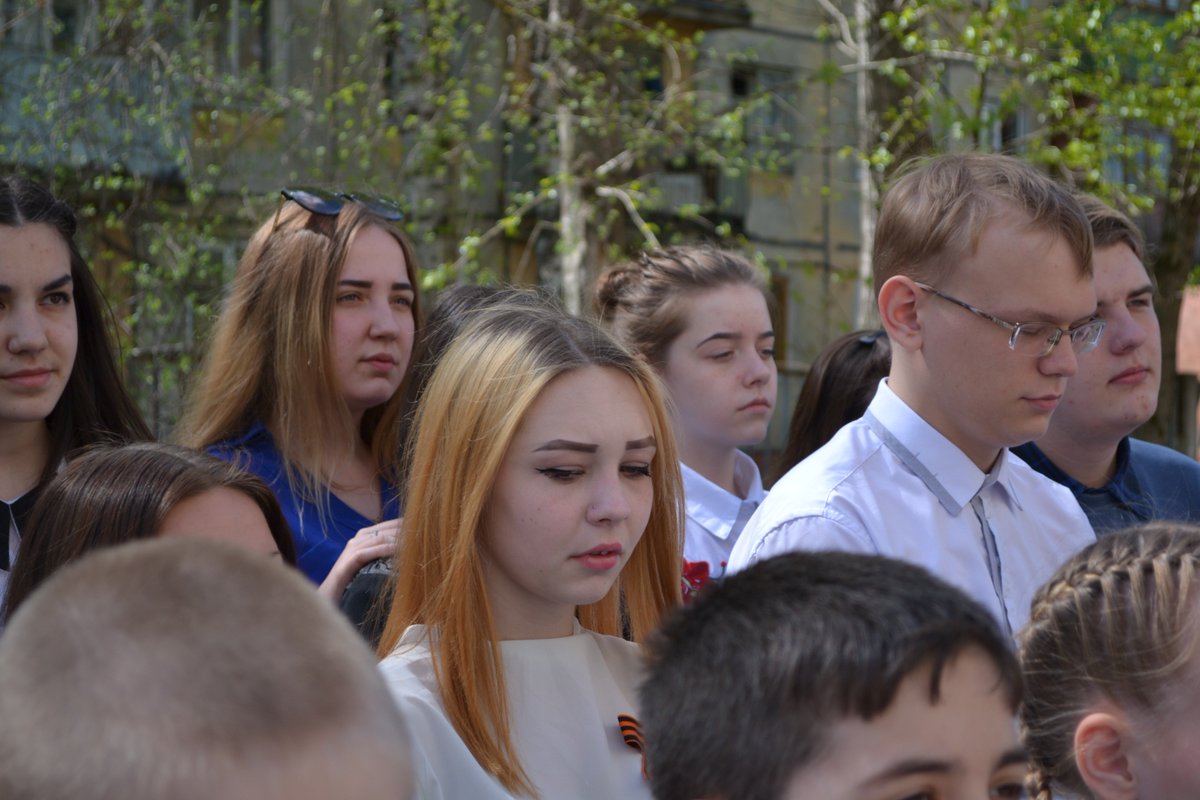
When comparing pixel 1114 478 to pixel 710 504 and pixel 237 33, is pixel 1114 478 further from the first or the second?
pixel 237 33

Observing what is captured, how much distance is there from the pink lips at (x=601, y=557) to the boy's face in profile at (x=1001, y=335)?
72cm

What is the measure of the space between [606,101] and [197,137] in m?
3.14

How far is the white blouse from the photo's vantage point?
7.49ft

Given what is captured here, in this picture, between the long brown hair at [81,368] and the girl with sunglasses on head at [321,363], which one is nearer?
the long brown hair at [81,368]

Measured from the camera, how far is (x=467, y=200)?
13.9 meters

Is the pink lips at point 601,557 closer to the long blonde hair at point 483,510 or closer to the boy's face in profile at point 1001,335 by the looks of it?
the long blonde hair at point 483,510

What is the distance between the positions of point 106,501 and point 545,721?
85 centimetres

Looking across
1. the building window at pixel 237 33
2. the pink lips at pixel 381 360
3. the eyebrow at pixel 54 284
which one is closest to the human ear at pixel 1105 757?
the pink lips at pixel 381 360

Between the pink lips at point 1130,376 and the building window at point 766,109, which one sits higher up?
the building window at point 766,109

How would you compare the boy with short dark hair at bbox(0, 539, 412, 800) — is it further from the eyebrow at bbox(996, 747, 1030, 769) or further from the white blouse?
the white blouse

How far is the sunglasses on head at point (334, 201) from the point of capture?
381 centimetres

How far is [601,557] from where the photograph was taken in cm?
250

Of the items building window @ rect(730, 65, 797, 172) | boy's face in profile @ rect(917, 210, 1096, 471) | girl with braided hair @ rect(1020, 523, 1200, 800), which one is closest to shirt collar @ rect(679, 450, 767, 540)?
boy's face in profile @ rect(917, 210, 1096, 471)

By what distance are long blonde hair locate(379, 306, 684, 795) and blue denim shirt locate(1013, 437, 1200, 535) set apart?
1.20m
